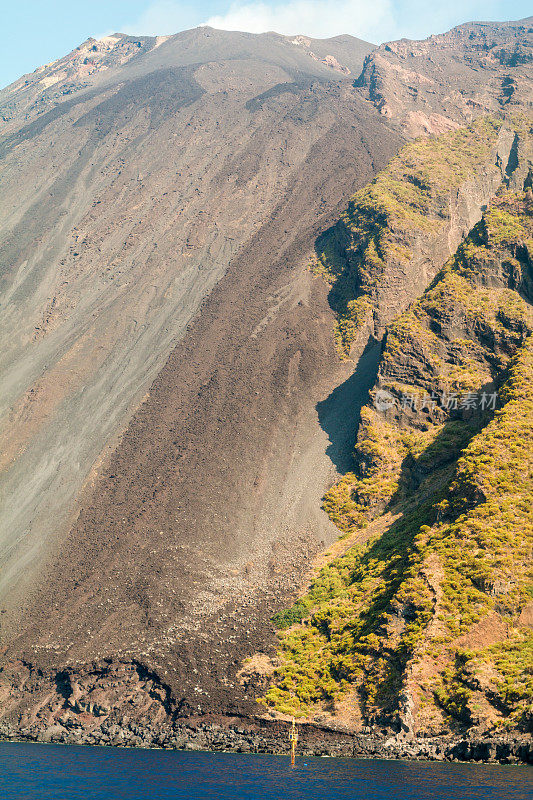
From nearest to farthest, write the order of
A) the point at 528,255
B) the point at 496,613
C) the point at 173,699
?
1. the point at 496,613
2. the point at 173,699
3. the point at 528,255

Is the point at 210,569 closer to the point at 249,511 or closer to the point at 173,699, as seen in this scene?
the point at 249,511

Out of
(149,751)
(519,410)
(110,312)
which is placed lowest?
(149,751)

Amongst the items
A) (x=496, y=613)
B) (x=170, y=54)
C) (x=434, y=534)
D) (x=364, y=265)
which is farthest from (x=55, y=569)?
(x=170, y=54)

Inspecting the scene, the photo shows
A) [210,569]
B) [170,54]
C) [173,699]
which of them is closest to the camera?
[173,699]

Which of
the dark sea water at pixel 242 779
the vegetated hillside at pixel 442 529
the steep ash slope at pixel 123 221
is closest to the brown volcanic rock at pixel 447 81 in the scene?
the steep ash slope at pixel 123 221

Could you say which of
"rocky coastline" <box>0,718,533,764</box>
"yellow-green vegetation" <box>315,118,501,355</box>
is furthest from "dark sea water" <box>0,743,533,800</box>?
"yellow-green vegetation" <box>315,118,501,355</box>

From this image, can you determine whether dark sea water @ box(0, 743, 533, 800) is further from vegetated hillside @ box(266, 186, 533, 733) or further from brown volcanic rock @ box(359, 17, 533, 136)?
brown volcanic rock @ box(359, 17, 533, 136)

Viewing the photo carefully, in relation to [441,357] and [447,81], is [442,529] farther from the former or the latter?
[447,81]
